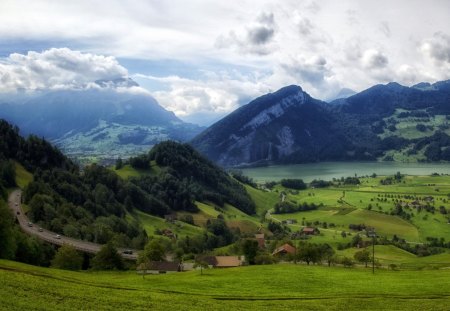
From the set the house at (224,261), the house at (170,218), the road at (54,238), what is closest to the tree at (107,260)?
the road at (54,238)

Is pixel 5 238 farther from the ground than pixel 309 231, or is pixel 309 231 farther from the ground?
pixel 5 238

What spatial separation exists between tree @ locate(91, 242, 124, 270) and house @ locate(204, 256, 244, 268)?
809 inches

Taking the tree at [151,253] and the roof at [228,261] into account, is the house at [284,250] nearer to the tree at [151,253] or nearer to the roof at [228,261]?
the roof at [228,261]

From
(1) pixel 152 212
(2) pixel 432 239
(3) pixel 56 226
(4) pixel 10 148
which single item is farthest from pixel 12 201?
(2) pixel 432 239

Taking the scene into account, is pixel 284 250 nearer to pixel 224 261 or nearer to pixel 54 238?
pixel 224 261

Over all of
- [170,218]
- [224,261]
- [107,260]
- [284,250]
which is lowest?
[224,261]

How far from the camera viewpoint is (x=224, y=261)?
105m

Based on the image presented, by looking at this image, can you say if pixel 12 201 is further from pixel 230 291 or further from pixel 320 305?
pixel 320 305

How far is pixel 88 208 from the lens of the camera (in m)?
155

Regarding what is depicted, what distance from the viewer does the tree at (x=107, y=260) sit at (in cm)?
8700

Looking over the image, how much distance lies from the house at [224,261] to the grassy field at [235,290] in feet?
63.3

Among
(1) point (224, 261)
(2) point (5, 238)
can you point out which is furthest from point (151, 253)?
(1) point (224, 261)

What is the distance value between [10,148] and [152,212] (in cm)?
6171

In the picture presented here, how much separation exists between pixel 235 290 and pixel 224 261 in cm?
4453
